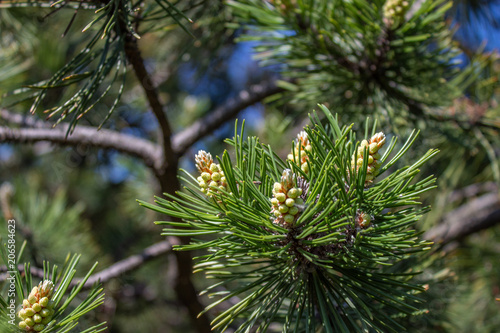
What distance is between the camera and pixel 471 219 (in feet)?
3.79

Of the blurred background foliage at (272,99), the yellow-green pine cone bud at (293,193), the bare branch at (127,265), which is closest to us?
the yellow-green pine cone bud at (293,193)

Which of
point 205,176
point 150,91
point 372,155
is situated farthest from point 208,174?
point 150,91

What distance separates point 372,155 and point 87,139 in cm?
70

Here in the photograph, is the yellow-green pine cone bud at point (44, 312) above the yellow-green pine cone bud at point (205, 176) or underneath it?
underneath

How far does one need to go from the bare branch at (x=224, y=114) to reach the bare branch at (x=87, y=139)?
0.13 meters

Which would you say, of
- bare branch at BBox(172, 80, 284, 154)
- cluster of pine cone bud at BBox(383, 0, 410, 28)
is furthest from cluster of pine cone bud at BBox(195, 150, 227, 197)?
bare branch at BBox(172, 80, 284, 154)

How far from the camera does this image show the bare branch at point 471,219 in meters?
1.13

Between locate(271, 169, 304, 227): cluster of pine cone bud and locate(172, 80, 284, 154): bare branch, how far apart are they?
26.3 inches

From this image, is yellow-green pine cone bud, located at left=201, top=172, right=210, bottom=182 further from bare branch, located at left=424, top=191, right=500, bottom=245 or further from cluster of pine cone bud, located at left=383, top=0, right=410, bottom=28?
bare branch, located at left=424, top=191, right=500, bottom=245

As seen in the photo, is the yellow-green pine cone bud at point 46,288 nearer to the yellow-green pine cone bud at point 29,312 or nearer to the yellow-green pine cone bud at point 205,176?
the yellow-green pine cone bud at point 29,312

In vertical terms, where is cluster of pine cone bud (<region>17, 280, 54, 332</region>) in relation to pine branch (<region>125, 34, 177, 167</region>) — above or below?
below

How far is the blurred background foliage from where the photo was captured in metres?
0.70

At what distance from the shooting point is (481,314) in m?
1.43

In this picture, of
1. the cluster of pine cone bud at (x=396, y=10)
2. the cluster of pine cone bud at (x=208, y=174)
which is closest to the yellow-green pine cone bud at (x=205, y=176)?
the cluster of pine cone bud at (x=208, y=174)
